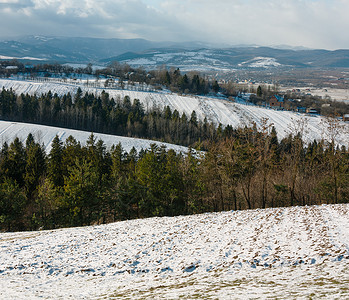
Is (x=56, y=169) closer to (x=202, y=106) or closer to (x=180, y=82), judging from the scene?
(x=202, y=106)

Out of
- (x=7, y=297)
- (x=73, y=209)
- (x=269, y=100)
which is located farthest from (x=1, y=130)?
(x=269, y=100)

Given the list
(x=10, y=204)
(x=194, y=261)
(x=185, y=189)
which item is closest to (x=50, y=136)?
(x=10, y=204)

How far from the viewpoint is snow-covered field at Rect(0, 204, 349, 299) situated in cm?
971

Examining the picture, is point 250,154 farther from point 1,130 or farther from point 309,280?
point 1,130

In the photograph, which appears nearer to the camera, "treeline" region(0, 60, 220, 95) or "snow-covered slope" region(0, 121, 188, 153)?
"snow-covered slope" region(0, 121, 188, 153)

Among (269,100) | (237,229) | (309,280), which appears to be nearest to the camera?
(309,280)

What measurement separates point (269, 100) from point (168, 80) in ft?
190

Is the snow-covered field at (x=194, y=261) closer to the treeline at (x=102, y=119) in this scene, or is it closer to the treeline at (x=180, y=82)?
the treeline at (x=102, y=119)

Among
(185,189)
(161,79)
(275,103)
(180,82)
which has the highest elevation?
(161,79)

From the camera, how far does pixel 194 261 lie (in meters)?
12.6

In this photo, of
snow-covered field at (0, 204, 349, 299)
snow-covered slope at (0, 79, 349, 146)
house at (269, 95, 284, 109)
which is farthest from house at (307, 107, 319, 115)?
snow-covered field at (0, 204, 349, 299)

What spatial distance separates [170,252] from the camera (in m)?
14.0

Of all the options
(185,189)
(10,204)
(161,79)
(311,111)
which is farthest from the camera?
(161,79)

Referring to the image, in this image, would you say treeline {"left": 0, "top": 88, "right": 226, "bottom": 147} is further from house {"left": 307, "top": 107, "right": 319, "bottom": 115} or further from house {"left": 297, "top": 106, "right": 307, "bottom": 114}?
house {"left": 297, "top": 106, "right": 307, "bottom": 114}
